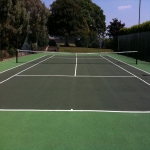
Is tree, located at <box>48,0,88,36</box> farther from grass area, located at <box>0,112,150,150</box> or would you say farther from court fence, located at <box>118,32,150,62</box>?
grass area, located at <box>0,112,150,150</box>

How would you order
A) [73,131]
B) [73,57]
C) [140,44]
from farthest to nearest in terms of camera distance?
[73,57] < [140,44] < [73,131]

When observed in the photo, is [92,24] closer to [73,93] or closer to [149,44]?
[149,44]

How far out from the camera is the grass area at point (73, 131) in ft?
19.1

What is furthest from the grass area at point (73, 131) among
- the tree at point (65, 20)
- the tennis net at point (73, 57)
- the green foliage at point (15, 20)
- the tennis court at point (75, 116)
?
the tree at point (65, 20)

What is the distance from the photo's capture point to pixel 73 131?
6664 millimetres

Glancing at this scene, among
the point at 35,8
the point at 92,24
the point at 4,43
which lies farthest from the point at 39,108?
the point at 92,24

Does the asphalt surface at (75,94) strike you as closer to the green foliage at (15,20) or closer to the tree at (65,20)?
the green foliage at (15,20)

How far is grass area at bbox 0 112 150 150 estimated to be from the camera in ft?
19.1

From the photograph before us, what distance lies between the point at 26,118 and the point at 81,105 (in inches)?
82.7

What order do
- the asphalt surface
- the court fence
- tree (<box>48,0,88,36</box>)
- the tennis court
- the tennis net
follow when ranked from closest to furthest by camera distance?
the tennis court, the asphalt surface, the tennis net, the court fence, tree (<box>48,0,88,36</box>)

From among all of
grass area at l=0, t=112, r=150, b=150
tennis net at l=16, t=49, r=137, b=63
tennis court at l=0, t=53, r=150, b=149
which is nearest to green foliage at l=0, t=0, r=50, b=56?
tennis net at l=16, t=49, r=137, b=63

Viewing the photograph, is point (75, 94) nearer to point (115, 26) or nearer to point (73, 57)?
point (73, 57)

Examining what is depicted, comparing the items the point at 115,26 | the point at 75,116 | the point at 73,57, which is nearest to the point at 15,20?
the point at 73,57

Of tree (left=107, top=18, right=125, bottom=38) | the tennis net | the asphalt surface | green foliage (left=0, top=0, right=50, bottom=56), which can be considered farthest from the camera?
tree (left=107, top=18, right=125, bottom=38)
